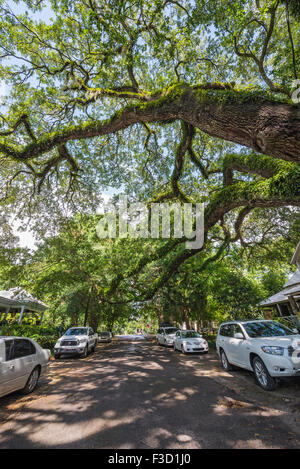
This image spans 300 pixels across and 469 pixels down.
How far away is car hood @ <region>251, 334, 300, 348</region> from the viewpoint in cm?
520

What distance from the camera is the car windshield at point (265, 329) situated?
6.11 meters

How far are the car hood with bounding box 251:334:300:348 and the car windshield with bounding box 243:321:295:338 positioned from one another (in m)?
0.35

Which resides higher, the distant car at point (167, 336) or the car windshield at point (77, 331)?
the car windshield at point (77, 331)

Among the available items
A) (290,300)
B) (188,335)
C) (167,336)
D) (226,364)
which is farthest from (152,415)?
(290,300)

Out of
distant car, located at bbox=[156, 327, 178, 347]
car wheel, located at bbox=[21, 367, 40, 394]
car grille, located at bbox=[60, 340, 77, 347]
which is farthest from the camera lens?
distant car, located at bbox=[156, 327, 178, 347]

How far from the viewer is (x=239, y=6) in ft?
19.6

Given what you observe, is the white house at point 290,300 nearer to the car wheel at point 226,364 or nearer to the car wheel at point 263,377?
the car wheel at point 226,364

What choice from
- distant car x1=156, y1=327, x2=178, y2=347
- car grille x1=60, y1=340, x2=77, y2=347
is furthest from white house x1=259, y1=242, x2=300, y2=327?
car grille x1=60, y1=340, x2=77, y2=347

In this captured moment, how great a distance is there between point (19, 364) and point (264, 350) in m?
6.32

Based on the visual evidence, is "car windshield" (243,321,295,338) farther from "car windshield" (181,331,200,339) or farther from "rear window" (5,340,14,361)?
"car windshield" (181,331,200,339)

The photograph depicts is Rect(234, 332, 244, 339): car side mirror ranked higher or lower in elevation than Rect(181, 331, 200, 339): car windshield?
higher

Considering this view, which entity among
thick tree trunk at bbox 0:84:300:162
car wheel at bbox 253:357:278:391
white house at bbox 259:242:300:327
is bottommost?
car wheel at bbox 253:357:278:391

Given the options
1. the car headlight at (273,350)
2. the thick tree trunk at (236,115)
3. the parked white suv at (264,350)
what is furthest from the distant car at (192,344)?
the thick tree trunk at (236,115)

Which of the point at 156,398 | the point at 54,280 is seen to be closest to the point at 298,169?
the point at 156,398
